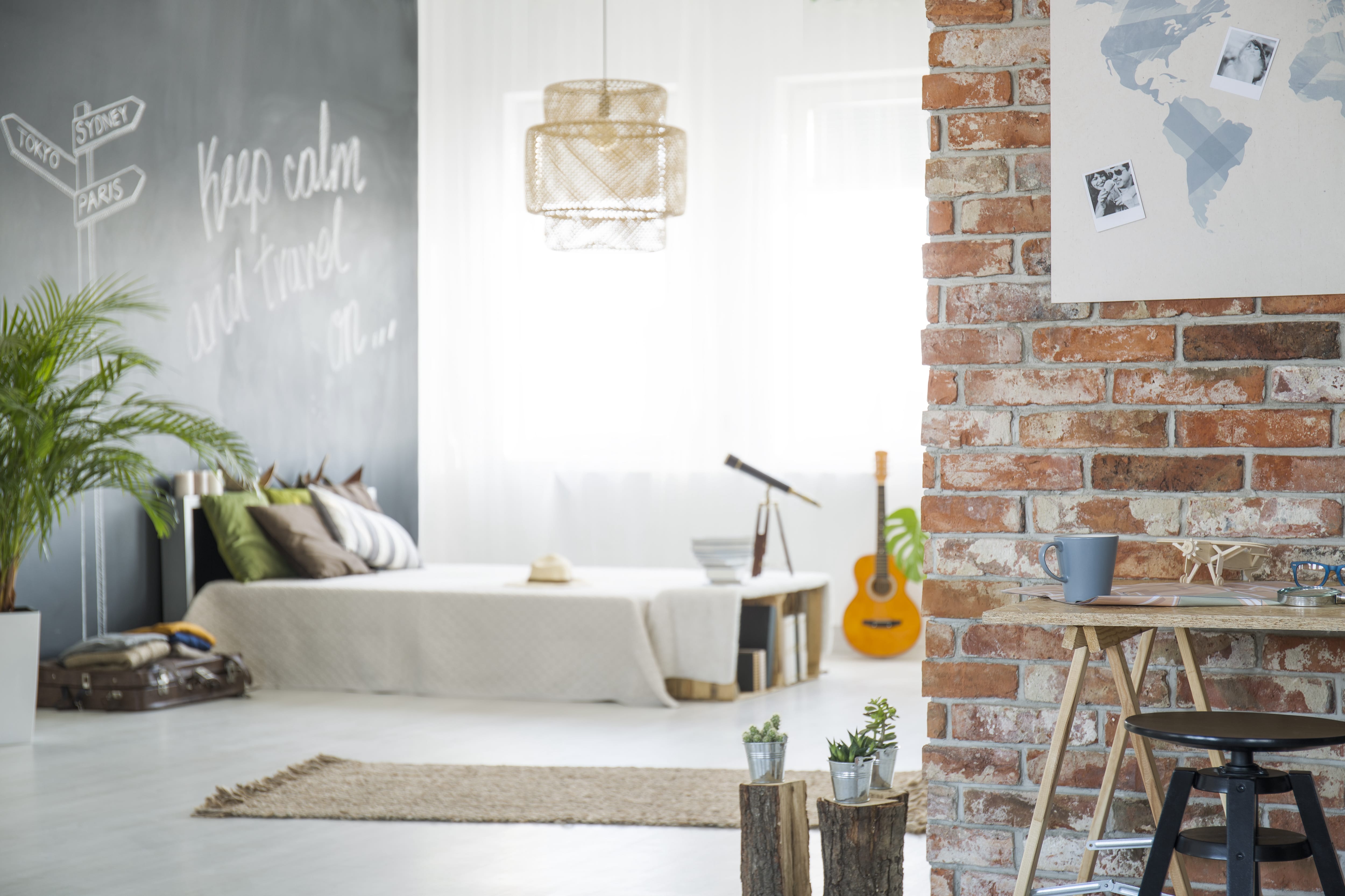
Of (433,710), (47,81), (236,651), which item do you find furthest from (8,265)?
(433,710)

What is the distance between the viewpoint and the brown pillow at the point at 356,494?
645cm

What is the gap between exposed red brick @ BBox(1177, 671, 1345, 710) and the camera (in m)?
2.14

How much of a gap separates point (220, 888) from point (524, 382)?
15.3 feet

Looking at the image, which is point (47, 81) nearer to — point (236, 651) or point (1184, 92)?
point (236, 651)

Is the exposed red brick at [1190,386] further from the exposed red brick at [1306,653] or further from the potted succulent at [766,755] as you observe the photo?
the potted succulent at [766,755]

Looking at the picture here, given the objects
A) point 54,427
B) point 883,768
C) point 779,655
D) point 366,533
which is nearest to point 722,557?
point 779,655

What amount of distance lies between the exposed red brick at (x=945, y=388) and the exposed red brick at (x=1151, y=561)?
13.2 inches

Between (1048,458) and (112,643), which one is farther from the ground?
(1048,458)

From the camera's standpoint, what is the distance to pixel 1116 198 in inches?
85.9

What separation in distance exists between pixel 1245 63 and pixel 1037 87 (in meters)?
0.29

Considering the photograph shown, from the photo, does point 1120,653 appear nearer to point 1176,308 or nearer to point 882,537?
point 1176,308

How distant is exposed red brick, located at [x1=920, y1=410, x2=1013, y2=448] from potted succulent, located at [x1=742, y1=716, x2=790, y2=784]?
531mm

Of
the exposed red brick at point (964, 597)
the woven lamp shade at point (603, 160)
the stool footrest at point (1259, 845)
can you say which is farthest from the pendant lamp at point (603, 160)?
the stool footrest at point (1259, 845)

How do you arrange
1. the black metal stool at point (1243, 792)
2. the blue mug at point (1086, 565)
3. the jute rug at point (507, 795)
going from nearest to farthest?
the black metal stool at point (1243, 792), the blue mug at point (1086, 565), the jute rug at point (507, 795)
